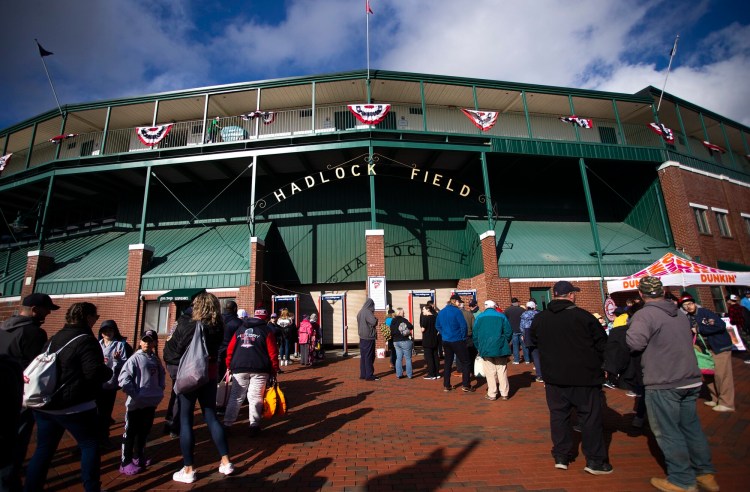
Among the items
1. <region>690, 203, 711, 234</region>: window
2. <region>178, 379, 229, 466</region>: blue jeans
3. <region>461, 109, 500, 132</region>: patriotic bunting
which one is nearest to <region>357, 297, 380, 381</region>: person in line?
<region>178, 379, 229, 466</region>: blue jeans

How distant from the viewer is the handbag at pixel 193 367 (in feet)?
12.3

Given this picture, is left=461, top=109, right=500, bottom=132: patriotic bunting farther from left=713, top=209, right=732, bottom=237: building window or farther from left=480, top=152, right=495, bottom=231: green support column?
left=713, top=209, right=732, bottom=237: building window

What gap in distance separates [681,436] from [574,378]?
37.2 inches

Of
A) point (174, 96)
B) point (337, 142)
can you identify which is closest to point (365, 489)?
point (337, 142)

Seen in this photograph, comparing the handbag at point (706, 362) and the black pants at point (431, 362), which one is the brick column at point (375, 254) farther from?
the handbag at point (706, 362)

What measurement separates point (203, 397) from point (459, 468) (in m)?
2.83

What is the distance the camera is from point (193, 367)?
375 centimetres

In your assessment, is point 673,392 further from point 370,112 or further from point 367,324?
point 370,112

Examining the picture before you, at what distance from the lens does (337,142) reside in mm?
15547

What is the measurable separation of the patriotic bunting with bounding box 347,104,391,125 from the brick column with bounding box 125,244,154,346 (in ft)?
33.7

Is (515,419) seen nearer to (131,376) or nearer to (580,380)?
(580,380)

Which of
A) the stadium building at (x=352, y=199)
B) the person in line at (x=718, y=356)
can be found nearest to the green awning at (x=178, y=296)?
the stadium building at (x=352, y=199)

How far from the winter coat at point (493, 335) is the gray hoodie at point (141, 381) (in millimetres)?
5248

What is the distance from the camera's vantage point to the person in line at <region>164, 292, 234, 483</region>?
3.78 m
